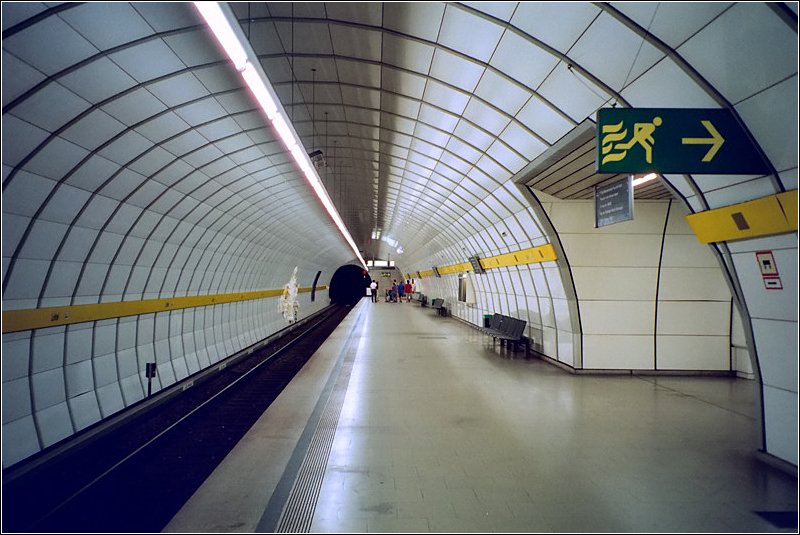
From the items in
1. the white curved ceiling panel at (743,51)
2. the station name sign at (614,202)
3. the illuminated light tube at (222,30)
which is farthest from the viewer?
the station name sign at (614,202)

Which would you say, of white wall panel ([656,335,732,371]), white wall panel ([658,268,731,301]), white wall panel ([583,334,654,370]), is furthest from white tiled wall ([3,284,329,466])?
white wall panel ([658,268,731,301])

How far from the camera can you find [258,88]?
4.04 m

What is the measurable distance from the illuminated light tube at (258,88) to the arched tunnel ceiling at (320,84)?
1702mm

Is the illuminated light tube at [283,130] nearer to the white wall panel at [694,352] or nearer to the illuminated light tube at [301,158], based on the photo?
the illuminated light tube at [301,158]

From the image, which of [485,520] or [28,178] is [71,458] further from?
[485,520]

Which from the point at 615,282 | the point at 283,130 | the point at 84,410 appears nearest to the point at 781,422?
the point at 615,282

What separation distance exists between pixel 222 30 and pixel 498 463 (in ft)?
16.4

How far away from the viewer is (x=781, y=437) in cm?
478

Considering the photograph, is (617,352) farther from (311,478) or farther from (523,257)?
(311,478)

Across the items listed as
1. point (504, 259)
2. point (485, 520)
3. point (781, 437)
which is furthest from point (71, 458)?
point (504, 259)

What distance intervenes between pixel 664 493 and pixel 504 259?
950 centimetres

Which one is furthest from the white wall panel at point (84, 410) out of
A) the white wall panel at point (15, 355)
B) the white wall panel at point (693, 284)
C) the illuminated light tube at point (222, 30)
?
the white wall panel at point (693, 284)

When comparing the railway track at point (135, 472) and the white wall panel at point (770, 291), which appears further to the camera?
the railway track at point (135, 472)

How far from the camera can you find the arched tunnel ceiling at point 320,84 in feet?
13.6
